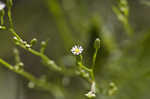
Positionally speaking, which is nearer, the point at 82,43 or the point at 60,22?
the point at 82,43

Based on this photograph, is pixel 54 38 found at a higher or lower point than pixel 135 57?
higher

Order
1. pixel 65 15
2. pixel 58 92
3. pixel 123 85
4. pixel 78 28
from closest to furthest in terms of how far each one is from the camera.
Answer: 1. pixel 123 85
2. pixel 58 92
3. pixel 78 28
4. pixel 65 15

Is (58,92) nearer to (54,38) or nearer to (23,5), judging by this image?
(54,38)

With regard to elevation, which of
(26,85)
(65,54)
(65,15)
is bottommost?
(26,85)

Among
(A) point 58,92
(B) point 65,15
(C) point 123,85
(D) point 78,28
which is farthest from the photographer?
(B) point 65,15

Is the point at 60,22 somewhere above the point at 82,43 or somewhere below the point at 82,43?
above

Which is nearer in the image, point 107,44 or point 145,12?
point 107,44

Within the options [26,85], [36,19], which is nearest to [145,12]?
[36,19]
